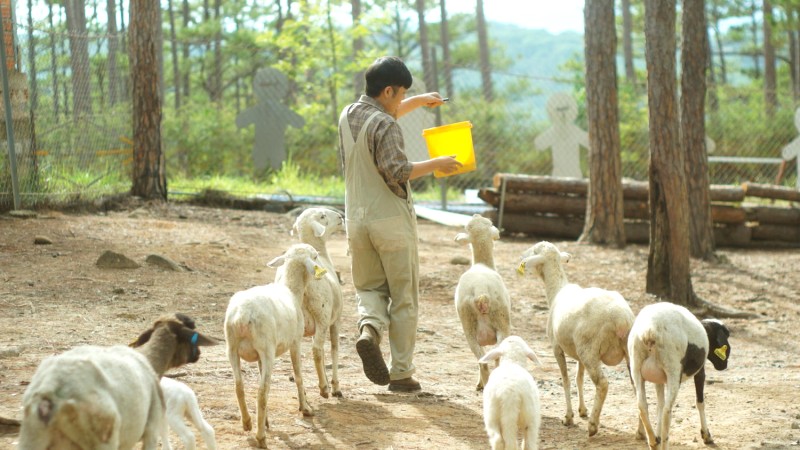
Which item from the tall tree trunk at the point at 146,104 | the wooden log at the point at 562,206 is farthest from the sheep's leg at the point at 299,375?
the tall tree trunk at the point at 146,104

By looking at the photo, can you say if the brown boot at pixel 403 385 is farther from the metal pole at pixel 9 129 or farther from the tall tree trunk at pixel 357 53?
the tall tree trunk at pixel 357 53

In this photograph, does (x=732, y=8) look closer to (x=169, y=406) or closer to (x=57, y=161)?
(x=57, y=161)

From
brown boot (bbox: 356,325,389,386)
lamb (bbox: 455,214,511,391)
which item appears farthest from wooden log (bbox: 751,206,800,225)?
brown boot (bbox: 356,325,389,386)

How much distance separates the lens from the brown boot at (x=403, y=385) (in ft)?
24.2

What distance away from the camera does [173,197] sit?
17.3 meters

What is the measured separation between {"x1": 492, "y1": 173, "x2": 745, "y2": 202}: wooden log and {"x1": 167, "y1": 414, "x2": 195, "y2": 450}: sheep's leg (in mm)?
11021

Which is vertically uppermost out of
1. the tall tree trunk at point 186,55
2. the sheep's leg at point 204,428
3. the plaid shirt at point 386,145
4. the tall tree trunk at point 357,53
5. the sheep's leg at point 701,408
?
the tall tree trunk at point 186,55

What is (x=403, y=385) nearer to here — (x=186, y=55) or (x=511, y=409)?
(x=511, y=409)

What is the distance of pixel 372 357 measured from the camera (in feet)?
22.8

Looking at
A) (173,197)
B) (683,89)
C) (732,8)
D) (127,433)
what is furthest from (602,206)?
(732,8)

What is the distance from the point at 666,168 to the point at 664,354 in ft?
17.6

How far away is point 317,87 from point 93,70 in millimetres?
7280

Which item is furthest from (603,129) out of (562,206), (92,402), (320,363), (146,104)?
(92,402)

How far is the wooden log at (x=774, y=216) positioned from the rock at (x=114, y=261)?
397 inches
